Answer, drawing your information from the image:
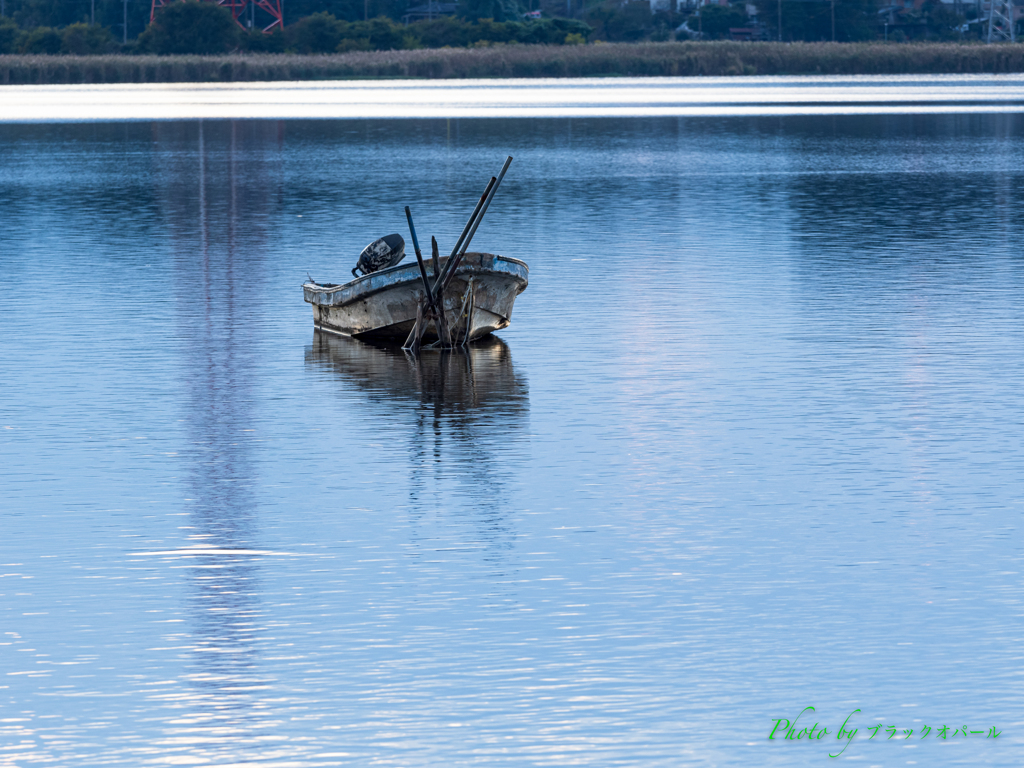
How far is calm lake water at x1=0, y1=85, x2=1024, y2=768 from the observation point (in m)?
9.37

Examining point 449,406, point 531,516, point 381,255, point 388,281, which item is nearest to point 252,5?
point 381,255

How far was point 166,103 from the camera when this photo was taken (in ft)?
397

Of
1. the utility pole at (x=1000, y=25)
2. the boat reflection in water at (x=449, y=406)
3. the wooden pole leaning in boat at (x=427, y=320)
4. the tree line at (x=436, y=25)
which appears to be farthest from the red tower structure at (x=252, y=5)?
the boat reflection in water at (x=449, y=406)

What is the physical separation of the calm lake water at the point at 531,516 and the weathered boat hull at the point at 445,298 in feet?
1.35

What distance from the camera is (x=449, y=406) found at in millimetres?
18328

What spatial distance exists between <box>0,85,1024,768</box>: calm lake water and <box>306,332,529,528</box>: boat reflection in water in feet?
→ 0.21

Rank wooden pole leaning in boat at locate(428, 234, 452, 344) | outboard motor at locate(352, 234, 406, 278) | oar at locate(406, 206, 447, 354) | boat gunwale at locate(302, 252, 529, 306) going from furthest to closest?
outboard motor at locate(352, 234, 406, 278)
boat gunwale at locate(302, 252, 529, 306)
wooden pole leaning in boat at locate(428, 234, 452, 344)
oar at locate(406, 206, 447, 354)

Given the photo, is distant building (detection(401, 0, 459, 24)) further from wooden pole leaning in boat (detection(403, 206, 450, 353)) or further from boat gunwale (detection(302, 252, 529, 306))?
wooden pole leaning in boat (detection(403, 206, 450, 353))

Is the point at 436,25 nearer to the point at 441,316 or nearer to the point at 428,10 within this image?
the point at 428,10

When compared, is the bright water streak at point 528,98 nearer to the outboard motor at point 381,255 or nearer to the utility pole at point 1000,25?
the utility pole at point 1000,25

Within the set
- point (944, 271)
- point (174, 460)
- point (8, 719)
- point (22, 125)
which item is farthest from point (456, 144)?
point (8, 719)

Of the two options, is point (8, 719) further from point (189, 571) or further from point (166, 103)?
point (166, 103)

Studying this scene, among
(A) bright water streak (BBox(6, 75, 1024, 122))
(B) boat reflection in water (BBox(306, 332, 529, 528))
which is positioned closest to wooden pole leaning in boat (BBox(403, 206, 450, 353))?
(B) boat reflection in water (BBox(306, 332, 529, 528))

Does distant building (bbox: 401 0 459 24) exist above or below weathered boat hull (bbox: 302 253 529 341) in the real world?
above
